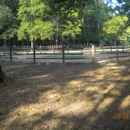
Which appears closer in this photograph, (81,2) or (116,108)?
(116,108)

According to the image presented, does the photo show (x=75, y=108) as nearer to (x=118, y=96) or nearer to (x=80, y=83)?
(x=118, y=96)

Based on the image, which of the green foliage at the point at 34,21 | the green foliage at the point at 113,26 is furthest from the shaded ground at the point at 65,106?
the green foliage at the point at 113,26

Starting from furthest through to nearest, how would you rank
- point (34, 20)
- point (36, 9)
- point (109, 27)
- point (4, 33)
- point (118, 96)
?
point (109, 27)
point (4, 33)
point (34, 20)
point (36, 9)
point (118, 96)

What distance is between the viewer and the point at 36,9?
107 ft

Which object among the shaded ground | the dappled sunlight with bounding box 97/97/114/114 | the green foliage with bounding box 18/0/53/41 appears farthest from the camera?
the green foliage with bounding box 18/0/53/41

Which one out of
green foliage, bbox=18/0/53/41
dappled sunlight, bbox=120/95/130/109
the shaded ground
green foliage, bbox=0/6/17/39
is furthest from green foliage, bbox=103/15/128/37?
dappled sunlight, bbox=120/95/130/109

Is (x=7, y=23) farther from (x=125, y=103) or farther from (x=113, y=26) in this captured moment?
(x=125, y=103)

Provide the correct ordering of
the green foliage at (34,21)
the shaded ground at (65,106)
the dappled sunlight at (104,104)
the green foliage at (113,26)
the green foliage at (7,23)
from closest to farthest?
1. the shaded ground at (65,106)
2. the dappled sunlight at (104,104)
3. the green foliage at (34,21)
4. the green foliage at (7,23)
5. the green foliage at (113,26)

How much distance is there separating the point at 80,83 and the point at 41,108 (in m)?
2.44

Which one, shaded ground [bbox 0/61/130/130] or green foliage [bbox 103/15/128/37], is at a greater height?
green foliage [bbox 103/15/128/37]

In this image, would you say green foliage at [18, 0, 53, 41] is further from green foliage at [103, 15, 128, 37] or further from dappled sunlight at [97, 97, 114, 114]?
dappled sunlight at [97, 97, 114, 114]

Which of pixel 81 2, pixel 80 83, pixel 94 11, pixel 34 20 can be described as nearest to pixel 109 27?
pixel 94 11

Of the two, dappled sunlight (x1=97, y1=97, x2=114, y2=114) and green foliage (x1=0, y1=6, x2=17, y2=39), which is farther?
green foliage (x1=0, y1=6, x2=17, y2=39)

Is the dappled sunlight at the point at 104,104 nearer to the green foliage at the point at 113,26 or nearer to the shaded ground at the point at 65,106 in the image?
the shaded ground at the point at 65,106
